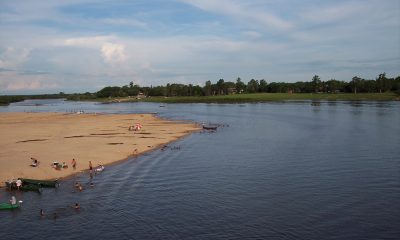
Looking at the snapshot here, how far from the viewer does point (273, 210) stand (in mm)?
31875

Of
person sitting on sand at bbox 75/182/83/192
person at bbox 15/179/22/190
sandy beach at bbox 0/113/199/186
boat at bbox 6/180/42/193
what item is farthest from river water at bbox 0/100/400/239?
sandy beach at bbox 0/113/199/186

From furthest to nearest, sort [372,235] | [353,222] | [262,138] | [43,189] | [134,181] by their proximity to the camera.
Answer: [262,138], [134,181], [43,189], [353,222], [372,235]

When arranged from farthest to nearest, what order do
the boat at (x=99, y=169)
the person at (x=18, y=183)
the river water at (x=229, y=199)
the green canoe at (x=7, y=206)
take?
the boat at (x=99, y=169) → the person at (x=18, y=183) → the green canoe at (x=7, y=206) → the river water at (x=229, y=199)

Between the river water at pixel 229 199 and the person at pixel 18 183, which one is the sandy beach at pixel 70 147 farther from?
the river water at pixel 229 199

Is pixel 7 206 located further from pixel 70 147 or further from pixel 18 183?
pixel 70 147

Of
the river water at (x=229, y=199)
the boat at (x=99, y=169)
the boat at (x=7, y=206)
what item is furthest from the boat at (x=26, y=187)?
the boat at (x=99, y=169)

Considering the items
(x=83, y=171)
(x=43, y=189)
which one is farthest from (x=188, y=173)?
(x=43, y=189)

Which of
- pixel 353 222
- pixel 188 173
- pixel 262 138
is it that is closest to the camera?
pixel 353 222

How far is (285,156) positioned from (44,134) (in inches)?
1909

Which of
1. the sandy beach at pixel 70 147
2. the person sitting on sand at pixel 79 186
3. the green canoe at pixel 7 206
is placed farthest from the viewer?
the sandy beach at pixel 70 147

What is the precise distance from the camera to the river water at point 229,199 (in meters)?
28.2

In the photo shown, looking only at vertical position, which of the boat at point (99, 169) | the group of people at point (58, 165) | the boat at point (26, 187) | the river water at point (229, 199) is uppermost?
the group of people at point (58, 165)

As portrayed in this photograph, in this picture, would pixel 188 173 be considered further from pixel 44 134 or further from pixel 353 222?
pixel 44 134

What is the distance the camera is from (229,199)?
35.2m
